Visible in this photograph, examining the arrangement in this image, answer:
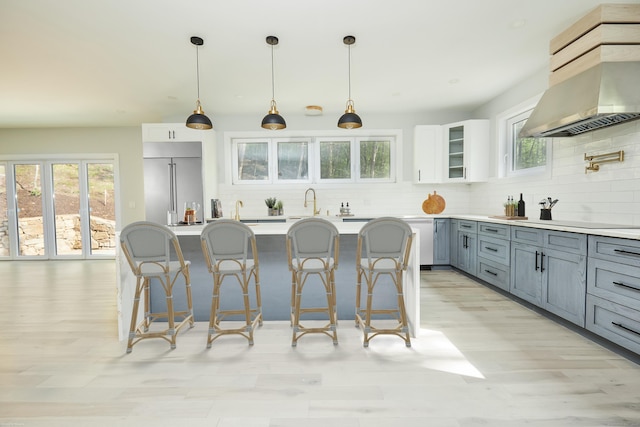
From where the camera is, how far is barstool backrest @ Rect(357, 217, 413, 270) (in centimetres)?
232

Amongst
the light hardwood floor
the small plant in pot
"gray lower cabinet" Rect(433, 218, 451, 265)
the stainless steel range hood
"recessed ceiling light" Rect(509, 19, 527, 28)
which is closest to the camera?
the light hardwood floor

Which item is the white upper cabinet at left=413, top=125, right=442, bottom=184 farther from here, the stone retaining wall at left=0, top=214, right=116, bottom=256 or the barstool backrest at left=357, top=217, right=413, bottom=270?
the stone retaining wall at left=0, top=214, right=116, bottom=256

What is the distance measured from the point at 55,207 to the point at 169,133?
11.5ft

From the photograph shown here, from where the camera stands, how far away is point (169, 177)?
202 inches

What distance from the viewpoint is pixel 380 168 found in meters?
5.80

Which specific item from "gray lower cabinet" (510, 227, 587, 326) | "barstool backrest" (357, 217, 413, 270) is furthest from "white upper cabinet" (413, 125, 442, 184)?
"barstool backrest" (357, 217, 413, 270)

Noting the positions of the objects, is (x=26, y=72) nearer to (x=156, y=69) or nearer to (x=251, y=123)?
(x=156, y=69)

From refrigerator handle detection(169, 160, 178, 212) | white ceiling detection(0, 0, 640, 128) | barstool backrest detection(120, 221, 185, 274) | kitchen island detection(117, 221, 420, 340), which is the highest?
white ceiling detection(0, 0, 640, 128)

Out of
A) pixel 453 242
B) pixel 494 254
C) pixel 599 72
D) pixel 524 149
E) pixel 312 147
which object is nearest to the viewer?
pixel 599 72

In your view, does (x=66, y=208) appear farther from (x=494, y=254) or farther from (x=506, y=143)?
(x=506, y=143)

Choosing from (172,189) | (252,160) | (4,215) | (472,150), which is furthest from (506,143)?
(4,215)

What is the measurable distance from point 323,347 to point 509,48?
3534mm

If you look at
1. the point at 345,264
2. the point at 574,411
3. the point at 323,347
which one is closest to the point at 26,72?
the point at 345,264

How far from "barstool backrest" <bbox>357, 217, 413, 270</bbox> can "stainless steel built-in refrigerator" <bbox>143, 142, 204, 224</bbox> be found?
12.0 feet
